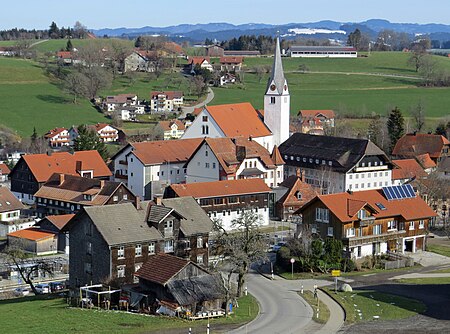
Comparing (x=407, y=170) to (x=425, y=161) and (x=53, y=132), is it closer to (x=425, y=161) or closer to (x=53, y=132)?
(x=425, y=161)

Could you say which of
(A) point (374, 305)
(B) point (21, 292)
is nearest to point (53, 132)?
(B) point (21, 292)

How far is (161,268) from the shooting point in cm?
3891

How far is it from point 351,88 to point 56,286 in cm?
Answer: 11422

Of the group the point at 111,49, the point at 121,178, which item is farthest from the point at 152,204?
the point at 111,49

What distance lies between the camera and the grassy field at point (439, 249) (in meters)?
52.9

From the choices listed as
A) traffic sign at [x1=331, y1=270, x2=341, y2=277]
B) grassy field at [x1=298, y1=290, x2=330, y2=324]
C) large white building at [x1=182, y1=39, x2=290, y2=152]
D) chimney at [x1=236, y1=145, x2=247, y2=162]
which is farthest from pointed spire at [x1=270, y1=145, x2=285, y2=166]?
grassy field at [x1=298, y1=290, x2=330, y2=324]

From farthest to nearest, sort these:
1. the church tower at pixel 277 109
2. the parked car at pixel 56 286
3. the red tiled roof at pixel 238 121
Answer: the church tower at pixel 277 109 → the red tiled roof at pixel 238 121 → the parked car at pixel 56 286

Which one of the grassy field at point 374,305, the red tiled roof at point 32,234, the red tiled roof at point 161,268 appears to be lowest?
the red tiled roof at point 32,234

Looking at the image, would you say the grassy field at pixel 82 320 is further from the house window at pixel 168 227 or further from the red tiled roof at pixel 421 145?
the red tiled roof at pixel 421 145

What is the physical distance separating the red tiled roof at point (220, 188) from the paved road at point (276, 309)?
13.2m

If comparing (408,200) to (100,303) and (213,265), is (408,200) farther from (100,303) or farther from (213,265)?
(100,303)

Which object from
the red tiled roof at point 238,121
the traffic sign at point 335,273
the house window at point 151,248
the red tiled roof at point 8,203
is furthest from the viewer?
the red tiled roof at point 238,121

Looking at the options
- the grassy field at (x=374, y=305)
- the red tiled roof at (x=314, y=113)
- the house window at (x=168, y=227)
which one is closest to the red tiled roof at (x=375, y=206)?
the grassy field at (x=374, y=305)

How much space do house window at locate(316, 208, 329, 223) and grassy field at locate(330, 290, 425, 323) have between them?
8.35 meters
